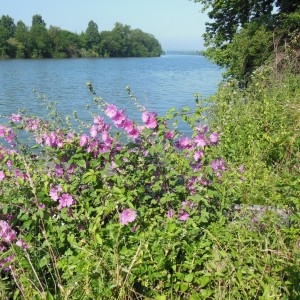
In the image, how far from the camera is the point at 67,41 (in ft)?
348

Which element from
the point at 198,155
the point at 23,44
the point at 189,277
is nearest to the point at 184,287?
the point at 189,277

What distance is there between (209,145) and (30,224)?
53.4 inches

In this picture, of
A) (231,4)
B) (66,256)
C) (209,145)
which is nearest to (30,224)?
(66,256)

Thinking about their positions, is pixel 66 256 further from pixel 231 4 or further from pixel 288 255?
pixel 231 4

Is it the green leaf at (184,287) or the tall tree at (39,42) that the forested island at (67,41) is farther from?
the green leaf at (184,287)

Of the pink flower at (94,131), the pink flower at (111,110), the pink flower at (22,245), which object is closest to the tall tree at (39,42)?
the pink flower at (94,131)

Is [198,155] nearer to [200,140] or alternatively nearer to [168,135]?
Answer: [200,140]

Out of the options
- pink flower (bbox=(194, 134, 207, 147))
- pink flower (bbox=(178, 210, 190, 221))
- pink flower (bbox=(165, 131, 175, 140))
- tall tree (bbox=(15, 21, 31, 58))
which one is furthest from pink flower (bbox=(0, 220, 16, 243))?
tall tree (bbox=(15, 21, 31, 58))

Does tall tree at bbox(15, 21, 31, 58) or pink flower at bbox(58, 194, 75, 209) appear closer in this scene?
pink flower at bbox(58, 194, 75, 209)

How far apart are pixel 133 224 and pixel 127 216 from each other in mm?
128

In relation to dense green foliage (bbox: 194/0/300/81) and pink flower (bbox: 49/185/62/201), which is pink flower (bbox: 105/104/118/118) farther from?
dense green foliage (bbox: 194/0/300/81)

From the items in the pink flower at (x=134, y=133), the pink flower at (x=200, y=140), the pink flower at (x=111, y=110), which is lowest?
the pink flower at (x=200, y=140)

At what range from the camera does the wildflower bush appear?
2373 mm

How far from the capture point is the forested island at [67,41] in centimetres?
9429
